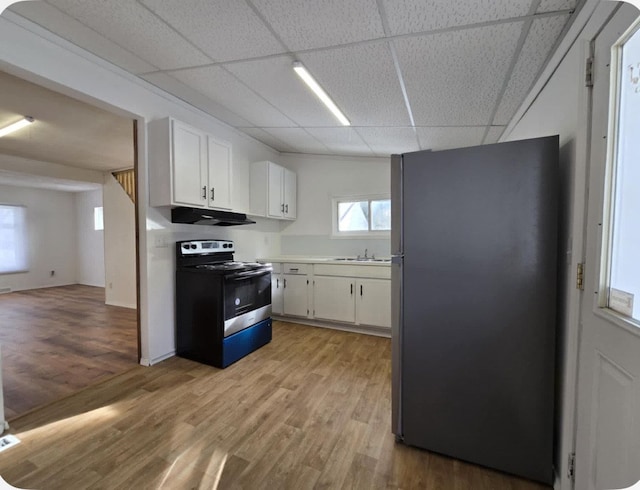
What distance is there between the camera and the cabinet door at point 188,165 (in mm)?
2600

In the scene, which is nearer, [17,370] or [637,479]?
[637,479]

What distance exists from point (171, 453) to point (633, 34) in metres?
2.74

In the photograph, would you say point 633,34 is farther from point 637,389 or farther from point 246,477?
point 246,477

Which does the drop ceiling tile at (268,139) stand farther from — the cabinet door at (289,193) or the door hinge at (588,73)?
the door hinge at (588,73)

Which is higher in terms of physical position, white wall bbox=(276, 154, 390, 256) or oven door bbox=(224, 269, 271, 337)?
white wall bbox=(276, 154, 390, 256)

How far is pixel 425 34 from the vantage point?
1576 mm

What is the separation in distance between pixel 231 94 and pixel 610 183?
2671mm

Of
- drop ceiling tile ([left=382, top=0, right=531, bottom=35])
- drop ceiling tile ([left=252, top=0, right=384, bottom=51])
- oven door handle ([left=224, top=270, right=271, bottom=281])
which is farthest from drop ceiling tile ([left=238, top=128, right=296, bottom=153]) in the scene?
drop ceiling tile ([left=382, top=0, right=531, bottom=35])

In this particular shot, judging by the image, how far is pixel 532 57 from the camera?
169 centimetres

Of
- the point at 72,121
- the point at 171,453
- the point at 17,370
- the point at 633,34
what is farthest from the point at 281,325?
the point at 633,34

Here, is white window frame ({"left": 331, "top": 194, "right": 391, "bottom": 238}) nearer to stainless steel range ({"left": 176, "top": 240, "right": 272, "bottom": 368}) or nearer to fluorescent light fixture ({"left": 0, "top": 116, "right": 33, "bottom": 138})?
stainless steel range ({"left": 176, "top": 240, "right": 272, "bottom": 368})

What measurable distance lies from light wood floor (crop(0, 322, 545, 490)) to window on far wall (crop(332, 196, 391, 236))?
213 centimetres

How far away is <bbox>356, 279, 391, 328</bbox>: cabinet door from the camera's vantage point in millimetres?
3418

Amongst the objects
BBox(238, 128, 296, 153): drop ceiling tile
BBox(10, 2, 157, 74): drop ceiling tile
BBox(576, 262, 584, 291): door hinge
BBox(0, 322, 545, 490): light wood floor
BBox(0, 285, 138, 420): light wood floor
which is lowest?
BBox(0, 285, 138, 420): light wood floor
